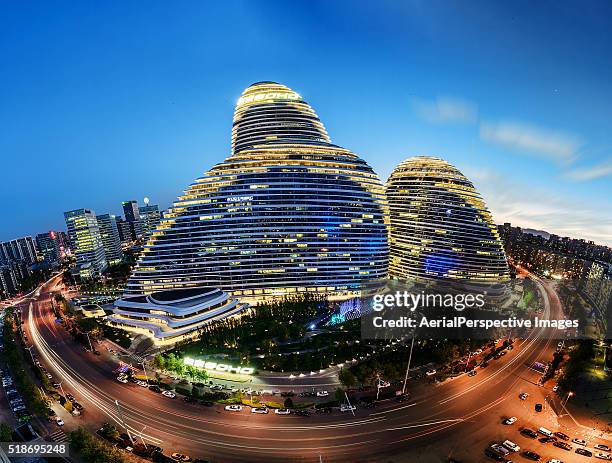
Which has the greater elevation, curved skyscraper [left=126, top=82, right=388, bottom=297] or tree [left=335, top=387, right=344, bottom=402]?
curved skyscraper [left=126, top=82, right=388, bottom=297]

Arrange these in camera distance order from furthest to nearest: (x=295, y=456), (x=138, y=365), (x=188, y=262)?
(x=188, y=262) → (x=138, y=365) → (x=295, y=456)

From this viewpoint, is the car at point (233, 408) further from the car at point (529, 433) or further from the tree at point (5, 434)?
the car at point (529, 433)

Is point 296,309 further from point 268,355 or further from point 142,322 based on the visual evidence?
point 142,322

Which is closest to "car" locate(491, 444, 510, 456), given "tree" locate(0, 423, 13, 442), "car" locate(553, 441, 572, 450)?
"car" locate(553, 441, 572, 450)

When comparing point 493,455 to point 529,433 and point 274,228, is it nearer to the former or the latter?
point 529,433

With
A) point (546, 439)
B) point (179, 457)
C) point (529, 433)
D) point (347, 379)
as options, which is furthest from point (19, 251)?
point (546, 439)

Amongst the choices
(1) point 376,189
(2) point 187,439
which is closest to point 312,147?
(1) point 376,189

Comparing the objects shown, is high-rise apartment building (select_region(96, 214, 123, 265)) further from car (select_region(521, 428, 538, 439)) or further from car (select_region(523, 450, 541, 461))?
car (select_region(523, 450, 541, 461))
